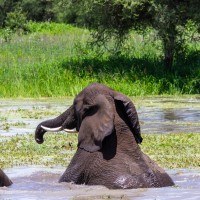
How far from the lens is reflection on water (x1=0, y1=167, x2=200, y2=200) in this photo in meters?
8.05

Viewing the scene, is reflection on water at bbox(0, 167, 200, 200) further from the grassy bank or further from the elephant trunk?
the grassy bank

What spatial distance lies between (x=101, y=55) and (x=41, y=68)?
110 inches

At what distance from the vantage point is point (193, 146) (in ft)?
39.9

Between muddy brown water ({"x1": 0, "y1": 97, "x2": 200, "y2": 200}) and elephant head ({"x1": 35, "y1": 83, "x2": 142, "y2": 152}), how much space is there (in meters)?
0.52

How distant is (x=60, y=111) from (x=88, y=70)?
7508mm

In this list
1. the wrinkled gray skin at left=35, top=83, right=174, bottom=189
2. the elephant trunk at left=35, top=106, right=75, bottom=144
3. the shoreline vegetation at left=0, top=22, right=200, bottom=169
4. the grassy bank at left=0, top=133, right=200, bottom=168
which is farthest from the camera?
the shoreline vegetation at left=0, top=22, right=200, bottom=169

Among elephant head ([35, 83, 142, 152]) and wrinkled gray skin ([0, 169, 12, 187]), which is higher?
elephant head ([35, 83, 142, 152])

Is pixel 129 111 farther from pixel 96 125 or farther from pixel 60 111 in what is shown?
pixel 60 111

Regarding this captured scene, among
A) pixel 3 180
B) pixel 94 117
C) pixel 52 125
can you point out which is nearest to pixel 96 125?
pixel 94 117

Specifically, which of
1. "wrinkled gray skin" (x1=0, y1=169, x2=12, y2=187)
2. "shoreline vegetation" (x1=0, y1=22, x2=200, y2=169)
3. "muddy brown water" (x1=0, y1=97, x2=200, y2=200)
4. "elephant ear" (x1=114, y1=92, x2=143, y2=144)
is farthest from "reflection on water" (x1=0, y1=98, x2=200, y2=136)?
"elephant ear" (x1=114, y1=92, x2=143, y2=144)

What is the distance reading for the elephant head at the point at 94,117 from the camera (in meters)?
8.22

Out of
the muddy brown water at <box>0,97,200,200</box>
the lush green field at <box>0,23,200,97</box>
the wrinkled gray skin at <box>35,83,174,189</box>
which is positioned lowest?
the lush green field at <box>0,23,200,97</box>

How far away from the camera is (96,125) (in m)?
8.27

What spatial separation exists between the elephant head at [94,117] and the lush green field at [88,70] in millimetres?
14224
